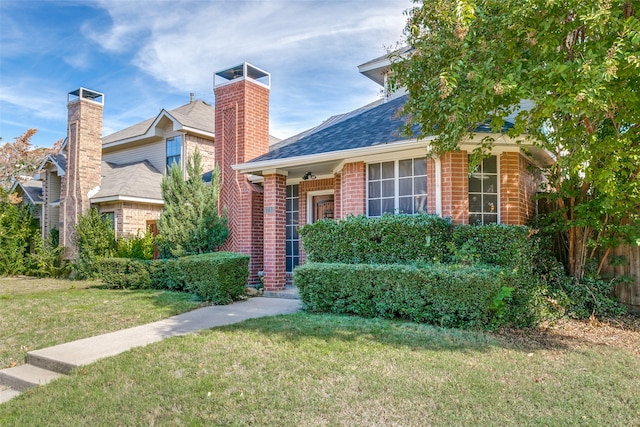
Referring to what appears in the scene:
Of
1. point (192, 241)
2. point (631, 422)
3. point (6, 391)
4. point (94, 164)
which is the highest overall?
point (94, 164)

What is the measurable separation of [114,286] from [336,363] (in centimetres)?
957

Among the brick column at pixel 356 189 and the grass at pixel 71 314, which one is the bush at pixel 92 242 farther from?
the brick column at pixel 356 189

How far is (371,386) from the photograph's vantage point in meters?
3.99

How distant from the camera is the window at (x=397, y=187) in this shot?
8695 mm

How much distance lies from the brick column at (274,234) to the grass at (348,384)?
466cm

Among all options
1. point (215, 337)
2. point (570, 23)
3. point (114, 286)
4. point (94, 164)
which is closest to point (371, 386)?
point (215, 337)

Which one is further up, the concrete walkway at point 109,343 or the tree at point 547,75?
the tree at point 547,75

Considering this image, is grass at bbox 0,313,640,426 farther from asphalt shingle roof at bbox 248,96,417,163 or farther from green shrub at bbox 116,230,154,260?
green shrub at bbox 116,230,154,260

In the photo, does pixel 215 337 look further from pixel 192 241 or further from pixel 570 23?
pixel 570 23

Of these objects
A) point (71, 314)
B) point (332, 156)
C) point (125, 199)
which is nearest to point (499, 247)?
point (332, 156)

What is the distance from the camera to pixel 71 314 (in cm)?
789

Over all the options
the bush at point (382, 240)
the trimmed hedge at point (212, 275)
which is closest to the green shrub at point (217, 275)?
the trimmed hedge at point (212, 275)

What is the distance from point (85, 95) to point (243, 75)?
8424 mm

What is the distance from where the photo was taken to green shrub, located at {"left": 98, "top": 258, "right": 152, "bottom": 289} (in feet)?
37.3
